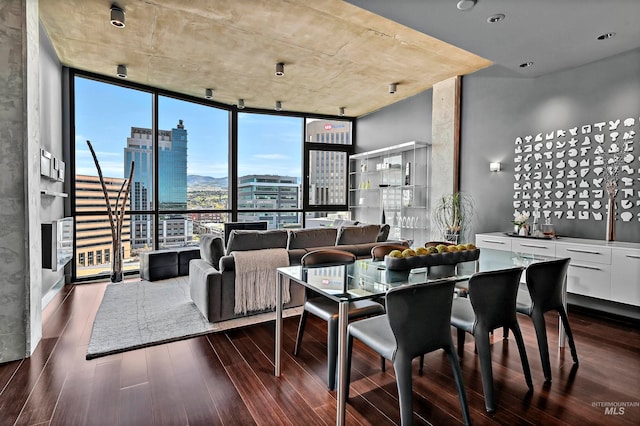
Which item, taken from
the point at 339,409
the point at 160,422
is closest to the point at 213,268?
the point at 160,422

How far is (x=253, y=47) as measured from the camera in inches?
170

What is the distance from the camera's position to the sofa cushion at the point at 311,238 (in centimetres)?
373

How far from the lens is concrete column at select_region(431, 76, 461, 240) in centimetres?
546

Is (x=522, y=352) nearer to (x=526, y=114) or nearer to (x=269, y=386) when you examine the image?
(x=269, y=386)

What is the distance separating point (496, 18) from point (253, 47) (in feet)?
9.05

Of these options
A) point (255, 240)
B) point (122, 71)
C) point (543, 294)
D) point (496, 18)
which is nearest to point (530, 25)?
point (496, 18)

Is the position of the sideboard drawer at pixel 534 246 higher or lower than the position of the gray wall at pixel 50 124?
lower

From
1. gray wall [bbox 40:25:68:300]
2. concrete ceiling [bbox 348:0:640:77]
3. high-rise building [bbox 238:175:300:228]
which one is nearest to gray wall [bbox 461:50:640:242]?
concrete ceiling [bbox 348:0:640:77]

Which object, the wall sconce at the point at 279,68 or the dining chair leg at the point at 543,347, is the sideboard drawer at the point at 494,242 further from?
the wall sconce at the point at 279,68

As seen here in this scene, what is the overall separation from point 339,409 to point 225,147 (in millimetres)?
5999

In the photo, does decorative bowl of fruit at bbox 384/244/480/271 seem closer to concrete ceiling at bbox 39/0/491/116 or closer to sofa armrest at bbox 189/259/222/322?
sofa armrest at bbox 189/259/222/322

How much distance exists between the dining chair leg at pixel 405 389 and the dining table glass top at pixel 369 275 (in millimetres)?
349

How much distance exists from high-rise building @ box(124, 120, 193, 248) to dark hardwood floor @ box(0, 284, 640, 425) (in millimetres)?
2915

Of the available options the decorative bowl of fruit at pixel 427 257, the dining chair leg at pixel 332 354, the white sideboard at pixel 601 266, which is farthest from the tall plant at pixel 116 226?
the white sideboard at pixel 601 266
